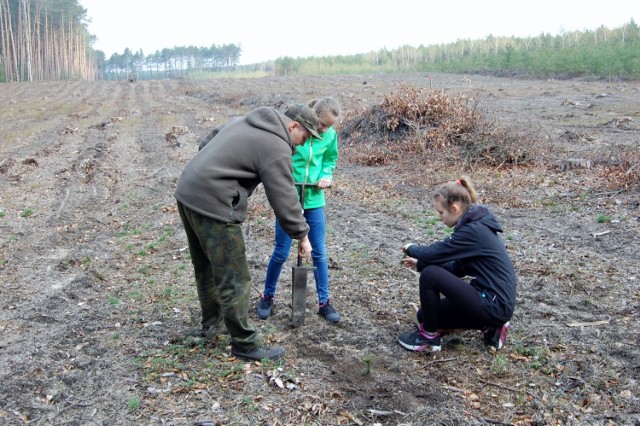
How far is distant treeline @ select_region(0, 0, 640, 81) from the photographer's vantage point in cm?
3136

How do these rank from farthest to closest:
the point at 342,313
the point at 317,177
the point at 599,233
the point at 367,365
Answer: the point at 599,233 < the point at 342,313 < the point at 317,177 < the point at 367,365

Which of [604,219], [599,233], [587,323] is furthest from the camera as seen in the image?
[604,219]

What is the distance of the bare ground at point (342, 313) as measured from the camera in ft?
11.5

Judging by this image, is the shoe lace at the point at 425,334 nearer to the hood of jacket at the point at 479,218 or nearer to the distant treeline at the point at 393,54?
the hood of jacket at the point at 479,218

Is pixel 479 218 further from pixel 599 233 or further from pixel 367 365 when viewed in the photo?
pixel 599 233

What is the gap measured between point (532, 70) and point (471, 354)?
3396cm

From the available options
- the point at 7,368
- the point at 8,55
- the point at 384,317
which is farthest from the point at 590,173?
the point at 8,55

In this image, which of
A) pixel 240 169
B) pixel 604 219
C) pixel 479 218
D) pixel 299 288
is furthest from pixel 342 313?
pixel 604 219

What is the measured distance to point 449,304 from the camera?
4004mm

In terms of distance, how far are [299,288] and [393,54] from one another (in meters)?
52.3

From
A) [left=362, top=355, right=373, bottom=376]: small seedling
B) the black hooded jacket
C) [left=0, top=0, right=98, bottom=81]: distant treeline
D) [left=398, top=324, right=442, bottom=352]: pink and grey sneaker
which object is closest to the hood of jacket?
the black hooded jacket

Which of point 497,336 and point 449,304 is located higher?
point 449,304

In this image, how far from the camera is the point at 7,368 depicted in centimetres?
388

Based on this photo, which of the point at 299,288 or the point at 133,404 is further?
the point at 299,288
